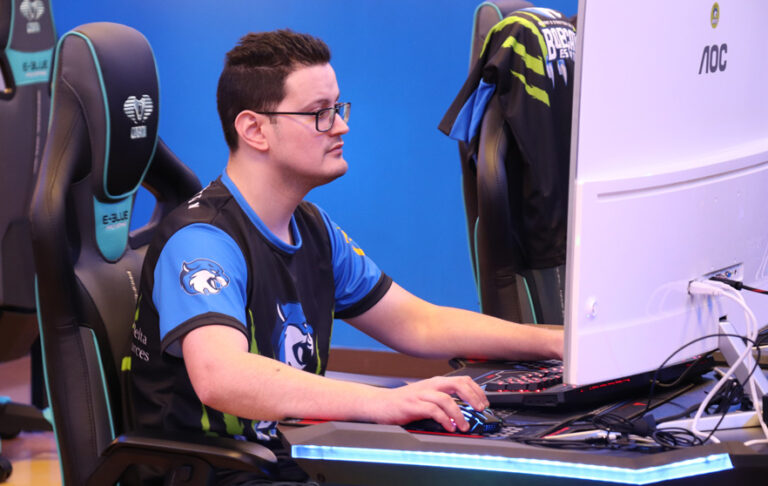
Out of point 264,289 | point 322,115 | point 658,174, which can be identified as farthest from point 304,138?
point 658,174

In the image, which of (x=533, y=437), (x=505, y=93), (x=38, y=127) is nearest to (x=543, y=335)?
(x=533, y=437)

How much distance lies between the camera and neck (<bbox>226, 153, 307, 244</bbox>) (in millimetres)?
1616

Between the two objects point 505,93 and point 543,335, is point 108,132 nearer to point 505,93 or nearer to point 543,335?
point 543,335

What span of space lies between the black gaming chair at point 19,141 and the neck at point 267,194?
5.92ft

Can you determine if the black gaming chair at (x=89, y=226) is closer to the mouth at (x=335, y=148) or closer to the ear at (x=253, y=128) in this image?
the ear at (x=253, y=128)

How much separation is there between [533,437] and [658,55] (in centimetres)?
49

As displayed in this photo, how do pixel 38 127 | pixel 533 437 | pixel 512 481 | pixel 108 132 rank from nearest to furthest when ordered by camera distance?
pixel 512 481, pixel 533 437, pixel 108 132, pixel 38 127

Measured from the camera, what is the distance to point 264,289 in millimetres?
1545

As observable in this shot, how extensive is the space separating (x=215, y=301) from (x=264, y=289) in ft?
0.50

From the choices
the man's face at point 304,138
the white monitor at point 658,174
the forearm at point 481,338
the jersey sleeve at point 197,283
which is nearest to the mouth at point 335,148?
the man's face at point 304,138

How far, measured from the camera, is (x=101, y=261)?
1.65 metres

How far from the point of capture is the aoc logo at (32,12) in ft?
10.5

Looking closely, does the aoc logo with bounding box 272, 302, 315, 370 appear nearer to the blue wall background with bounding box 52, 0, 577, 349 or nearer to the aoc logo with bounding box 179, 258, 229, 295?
the aoc logo with bounding box 179, 258, 229, 295

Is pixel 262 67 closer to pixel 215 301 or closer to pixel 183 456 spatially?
pixel 215 301
